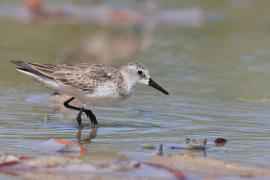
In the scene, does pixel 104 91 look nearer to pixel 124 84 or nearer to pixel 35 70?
pixel 124 84

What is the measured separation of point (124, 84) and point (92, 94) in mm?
467

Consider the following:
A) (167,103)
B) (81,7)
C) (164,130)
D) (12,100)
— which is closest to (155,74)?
(167,103)

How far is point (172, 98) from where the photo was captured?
1171cm

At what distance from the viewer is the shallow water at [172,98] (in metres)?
8.77

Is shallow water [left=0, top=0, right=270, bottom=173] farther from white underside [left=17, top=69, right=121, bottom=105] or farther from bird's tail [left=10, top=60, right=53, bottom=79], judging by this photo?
bird's tail [left=10, top=60, right=53, bottom=79]

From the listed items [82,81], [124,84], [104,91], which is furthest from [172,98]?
[82,81]

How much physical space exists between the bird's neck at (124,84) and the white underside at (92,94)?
0.32 ft

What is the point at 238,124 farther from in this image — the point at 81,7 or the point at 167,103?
the point at 81,7

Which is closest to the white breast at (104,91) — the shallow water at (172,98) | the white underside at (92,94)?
the white underside at (92,94)

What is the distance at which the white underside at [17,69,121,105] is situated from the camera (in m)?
9.66

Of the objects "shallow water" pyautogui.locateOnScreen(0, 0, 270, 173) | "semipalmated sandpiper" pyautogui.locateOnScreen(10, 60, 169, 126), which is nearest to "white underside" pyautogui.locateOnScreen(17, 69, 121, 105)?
"semipalmated sandpiper" pyautogui.locateOnScreen(10, 60, 169, 126)

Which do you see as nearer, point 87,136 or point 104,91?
point 87,136

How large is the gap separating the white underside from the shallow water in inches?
12.7

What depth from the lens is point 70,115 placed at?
10.6m
